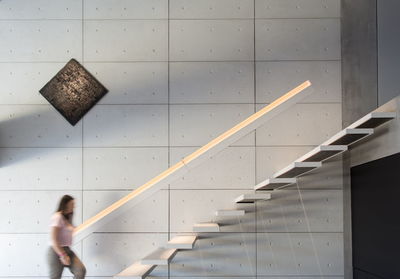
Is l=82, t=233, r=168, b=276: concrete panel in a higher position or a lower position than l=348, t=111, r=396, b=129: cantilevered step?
lower

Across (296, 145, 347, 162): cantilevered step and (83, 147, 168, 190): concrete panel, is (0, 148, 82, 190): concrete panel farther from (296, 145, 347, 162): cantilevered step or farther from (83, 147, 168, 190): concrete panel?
(296, 145, 347, 162): cantilevered step

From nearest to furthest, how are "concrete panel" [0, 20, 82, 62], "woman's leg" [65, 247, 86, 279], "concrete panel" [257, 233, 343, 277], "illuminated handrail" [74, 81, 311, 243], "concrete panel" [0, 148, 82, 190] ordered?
"woman's leg" [65, 247, 86, 279]
"illuminated handrail" [74, 81, 311, 243]
"concrete panel" [257, 233, 343, 277]
"concrete panel" [0, 148, 82, 190]
"concrete panel" [0, 20, 82, 62]

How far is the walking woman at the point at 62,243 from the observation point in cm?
531

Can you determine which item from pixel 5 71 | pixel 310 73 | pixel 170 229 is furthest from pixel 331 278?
pixel 5 71

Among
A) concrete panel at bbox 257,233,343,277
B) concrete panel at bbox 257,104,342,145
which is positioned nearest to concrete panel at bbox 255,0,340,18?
concrete panel at bbox 257,104,342,145

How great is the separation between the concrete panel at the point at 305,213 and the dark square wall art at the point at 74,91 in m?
2.12

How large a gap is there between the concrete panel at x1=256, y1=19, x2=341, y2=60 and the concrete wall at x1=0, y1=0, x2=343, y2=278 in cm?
1

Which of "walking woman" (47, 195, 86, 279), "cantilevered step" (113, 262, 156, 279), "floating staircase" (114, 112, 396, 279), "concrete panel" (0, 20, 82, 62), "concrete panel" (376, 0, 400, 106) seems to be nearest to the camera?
"cantilevered step" (113, 262, 156, 279)

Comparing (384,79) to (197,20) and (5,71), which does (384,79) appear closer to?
(197,20)

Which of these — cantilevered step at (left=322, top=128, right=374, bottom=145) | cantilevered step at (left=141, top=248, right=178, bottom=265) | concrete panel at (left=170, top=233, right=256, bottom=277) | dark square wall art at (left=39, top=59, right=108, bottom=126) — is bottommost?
concrete panel at (left=170, top=233, right=256, bottom=277)

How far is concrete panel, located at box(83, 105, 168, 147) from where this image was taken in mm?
6711

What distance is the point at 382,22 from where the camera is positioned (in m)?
5.49

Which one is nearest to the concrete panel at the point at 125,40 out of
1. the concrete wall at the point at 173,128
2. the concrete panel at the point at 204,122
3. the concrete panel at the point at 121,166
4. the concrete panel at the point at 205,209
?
the concrete wall at the point at 173,128

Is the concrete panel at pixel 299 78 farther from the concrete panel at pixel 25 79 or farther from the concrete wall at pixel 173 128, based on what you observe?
the concrete panel at pixel 25 79
